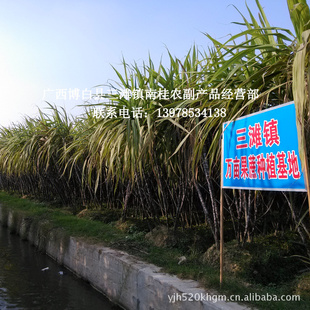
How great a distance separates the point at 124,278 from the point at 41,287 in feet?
3.85

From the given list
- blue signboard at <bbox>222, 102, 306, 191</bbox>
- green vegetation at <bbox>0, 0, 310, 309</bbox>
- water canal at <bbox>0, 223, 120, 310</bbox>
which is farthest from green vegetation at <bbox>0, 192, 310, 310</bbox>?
blue signboard at <bbox>222, 102, 306, 191</bbox>

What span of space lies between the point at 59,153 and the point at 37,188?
2.83 meters

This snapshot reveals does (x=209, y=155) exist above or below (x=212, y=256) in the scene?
above

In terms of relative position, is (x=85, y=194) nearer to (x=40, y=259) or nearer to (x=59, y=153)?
(x=59, y=153)

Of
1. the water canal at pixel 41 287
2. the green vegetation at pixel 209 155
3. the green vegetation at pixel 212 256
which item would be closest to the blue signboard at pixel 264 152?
the green vegetation at pixel 209 155

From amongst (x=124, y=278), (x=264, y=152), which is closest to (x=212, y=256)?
(x=124, y=278)

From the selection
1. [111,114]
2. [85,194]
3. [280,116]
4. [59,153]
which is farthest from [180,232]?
[59,153]

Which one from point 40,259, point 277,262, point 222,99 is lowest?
point 40,259

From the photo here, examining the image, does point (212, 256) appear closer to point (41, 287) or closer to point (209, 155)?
point (209, 155)

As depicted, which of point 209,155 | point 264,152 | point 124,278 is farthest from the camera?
point 209,155

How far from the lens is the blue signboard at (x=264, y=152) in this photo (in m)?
1.97

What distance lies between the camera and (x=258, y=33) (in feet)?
8.49

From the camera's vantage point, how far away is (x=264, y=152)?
2170mm

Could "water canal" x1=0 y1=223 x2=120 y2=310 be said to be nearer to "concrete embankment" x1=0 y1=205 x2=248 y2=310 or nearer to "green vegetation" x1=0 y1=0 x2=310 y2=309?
"concrete embankment" x1=0 y1=205 x2=248 y2=310
